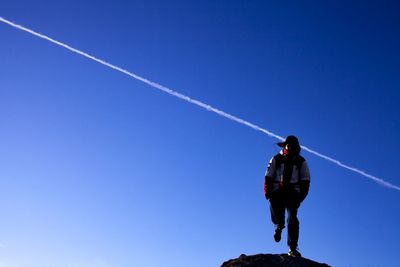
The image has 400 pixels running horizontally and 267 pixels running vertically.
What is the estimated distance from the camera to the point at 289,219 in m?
11.2

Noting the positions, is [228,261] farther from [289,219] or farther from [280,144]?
[280,144]

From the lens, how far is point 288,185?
11.3 metres

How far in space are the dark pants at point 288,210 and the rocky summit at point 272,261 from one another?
44 centimetres

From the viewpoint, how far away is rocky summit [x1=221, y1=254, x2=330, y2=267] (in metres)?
10.5

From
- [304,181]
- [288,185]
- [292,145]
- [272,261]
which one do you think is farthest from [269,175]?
[272,261]

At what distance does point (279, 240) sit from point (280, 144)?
2401 mm

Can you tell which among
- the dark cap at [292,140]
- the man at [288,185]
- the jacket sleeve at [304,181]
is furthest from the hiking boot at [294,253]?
the dark cap at [292,140]

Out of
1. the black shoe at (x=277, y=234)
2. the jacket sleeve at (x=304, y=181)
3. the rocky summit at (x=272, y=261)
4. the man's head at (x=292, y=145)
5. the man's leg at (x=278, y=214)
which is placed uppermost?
the man's head at (x=292, y=145)

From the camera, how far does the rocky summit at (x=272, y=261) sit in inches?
414

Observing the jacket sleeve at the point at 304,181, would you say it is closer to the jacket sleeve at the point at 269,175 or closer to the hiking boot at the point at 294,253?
the jacket sleeve at the point at 269,175

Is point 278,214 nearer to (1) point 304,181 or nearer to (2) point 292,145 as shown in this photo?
(1) point 304,181

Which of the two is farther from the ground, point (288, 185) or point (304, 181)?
point (304, 181)

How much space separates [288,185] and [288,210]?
63cm

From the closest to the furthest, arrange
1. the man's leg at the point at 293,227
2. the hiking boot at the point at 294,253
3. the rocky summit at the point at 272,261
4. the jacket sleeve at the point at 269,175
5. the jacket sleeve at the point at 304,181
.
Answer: the rocky summit at the point at 272,261
the hiking boot at the point at 294,253
the man's leg at the point at 293,227
the jacket sleeve at the point at 304,181
the jacket sleeve at the point at 269,175
